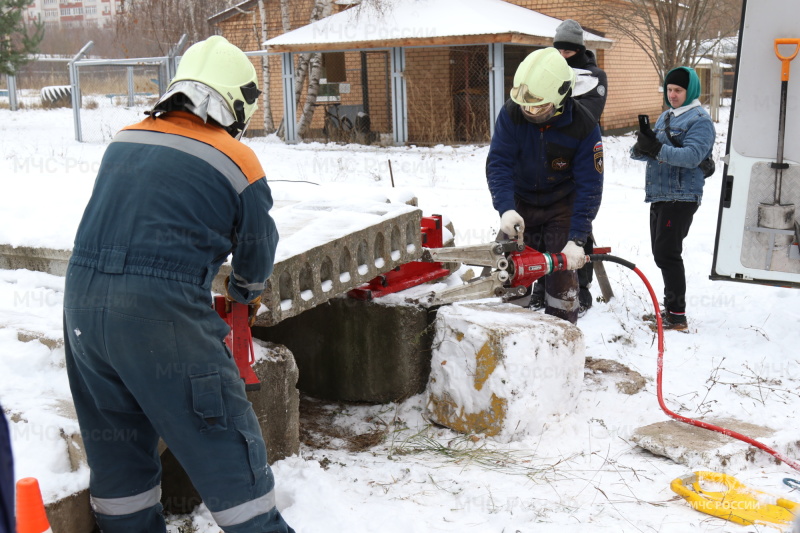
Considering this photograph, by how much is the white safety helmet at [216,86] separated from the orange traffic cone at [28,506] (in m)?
1.24

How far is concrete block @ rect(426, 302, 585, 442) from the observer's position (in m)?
4.07

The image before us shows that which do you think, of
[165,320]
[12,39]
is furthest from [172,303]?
[12,39]

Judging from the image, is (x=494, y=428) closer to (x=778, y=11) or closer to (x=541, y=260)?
(x=541, y=260)

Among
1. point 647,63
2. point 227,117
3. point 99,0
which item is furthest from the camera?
point 99,0

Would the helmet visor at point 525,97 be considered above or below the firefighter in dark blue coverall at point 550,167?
above

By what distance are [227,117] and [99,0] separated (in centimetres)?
10162

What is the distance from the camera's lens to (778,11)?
4863 mm

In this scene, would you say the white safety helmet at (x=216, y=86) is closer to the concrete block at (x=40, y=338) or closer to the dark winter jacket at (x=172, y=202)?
the dark winter jacket at (x=172, y=202)

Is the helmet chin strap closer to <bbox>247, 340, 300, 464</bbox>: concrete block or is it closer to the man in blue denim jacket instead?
<bbox>247, 340, 300, 464</bbox>: concrete block

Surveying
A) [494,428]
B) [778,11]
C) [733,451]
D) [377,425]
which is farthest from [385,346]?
[778,11]

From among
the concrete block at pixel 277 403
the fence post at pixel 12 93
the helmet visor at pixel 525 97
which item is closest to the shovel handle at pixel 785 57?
the helmet visor at pixel 525 97

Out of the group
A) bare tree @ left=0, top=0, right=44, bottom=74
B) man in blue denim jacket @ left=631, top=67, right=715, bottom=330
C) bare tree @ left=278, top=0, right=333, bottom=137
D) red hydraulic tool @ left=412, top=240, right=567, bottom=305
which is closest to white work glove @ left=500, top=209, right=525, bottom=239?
red hydraulic tool @ left=412, top=240, right=567, bottom=305

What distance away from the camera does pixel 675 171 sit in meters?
5.39

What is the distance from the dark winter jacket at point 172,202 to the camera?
241 cm
